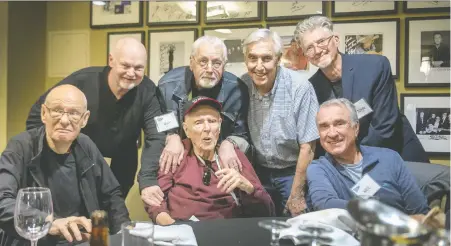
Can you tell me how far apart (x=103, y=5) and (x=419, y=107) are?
295 cm

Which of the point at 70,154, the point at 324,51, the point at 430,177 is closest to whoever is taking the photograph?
the point at 70,154

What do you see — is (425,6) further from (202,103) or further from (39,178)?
(39,178)

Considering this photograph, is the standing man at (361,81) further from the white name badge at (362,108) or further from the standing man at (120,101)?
the standing man at (120,101)

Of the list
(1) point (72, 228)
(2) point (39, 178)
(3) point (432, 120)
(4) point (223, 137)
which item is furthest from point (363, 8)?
(1) point (72, 228)

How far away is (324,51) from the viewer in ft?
8.64

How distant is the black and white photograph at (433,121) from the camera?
133 inches

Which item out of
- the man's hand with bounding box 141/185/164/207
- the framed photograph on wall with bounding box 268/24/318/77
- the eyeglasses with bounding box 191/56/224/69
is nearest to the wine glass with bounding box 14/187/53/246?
the man's hand with bounding box 141/185/164/207

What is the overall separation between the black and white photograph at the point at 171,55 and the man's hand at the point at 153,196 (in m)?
1.88

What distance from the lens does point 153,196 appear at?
2.32 metres

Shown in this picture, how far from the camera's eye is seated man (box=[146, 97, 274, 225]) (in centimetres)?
221

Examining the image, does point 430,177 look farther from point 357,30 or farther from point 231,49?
point 231,49

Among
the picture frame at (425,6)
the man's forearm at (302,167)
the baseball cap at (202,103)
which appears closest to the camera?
the baseball cap at (202,103)

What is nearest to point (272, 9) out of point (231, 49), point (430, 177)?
point (231, 49)

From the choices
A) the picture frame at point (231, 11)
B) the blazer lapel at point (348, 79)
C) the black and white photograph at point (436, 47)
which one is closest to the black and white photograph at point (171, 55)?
the picture frame at point (231, 11)
